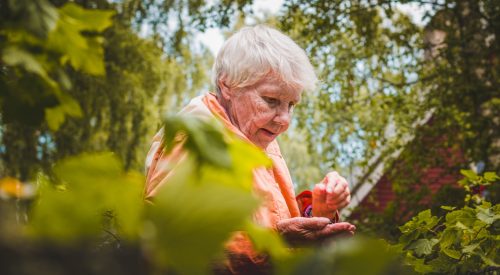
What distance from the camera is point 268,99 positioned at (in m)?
2.49

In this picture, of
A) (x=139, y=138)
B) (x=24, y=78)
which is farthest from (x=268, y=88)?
(x=139, y=138)

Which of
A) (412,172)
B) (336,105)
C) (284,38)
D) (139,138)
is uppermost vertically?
(284,38)

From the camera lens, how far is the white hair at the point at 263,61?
242cm

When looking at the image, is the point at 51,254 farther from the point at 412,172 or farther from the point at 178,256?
the point at 412,172

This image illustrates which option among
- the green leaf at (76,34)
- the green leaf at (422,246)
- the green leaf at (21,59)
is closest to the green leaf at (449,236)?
the green leaf at (422,246)

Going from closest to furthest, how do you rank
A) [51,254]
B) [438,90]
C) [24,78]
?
[51,254], [24,78], [438,90]

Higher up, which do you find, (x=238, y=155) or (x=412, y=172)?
(x=238, y=155)

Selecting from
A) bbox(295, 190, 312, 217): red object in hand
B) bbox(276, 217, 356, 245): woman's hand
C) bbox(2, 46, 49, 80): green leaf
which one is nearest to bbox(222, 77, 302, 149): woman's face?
bbox(295, 190, 312, 217): red object in hand

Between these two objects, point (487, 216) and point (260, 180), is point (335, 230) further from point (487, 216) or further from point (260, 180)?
point (487, 216)

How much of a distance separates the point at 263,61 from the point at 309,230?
811 millimetres

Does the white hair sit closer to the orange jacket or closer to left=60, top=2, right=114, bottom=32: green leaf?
the orange jacket

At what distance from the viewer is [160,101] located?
16266mm

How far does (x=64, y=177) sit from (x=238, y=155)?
177 mm

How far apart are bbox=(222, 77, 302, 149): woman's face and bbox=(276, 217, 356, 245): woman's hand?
0.66m
